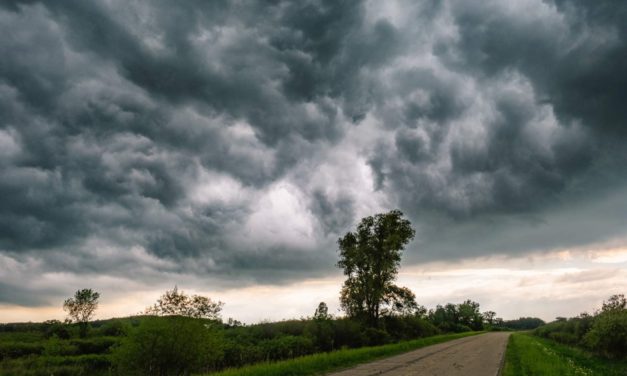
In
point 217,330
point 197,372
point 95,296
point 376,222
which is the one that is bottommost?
point 197,372

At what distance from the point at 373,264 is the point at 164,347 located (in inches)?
1391

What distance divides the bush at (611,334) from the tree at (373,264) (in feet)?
69.2

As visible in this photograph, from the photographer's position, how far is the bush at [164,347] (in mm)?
18859

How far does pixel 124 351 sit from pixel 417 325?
49916 millimetres

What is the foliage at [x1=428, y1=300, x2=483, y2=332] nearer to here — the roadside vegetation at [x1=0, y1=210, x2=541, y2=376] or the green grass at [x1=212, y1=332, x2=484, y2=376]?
the roadside vegetation at [x1=0, y1=210, x2=541, y2=376]

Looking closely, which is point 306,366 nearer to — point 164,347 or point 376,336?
point 164,347

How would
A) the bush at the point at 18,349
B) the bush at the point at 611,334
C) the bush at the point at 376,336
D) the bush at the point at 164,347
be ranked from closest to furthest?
the bush at the point at 164,347, the bush at the point at 611,334, the bush at the point at 18,349, the bush at the point at 376,336

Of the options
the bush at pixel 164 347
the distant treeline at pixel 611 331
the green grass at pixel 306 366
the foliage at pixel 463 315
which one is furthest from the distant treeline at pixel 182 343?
the foliage at pixel 463 315

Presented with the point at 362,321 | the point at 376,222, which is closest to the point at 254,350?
the point at 362,321

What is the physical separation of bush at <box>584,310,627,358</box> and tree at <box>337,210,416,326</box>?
2110 centimetres

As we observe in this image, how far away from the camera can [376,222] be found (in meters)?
52.7

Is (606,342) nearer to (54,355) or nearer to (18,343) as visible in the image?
(54,355)

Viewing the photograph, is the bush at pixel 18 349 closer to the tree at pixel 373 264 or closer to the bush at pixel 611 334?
the tree at pixel 373 264

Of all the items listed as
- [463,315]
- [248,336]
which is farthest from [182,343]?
[463,315]
